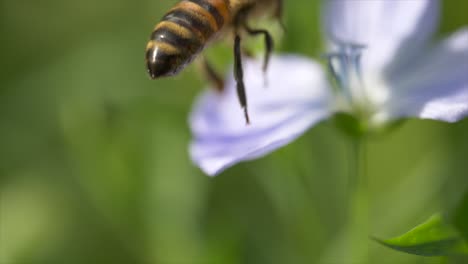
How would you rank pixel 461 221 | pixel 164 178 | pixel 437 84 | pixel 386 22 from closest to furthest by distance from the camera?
pixel 461 221 < pixel 437 84 < pixel 386 22 < pixel 164 178

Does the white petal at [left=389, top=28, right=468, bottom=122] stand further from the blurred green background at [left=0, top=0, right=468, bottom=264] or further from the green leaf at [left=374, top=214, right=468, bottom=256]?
the green leaf at [left=374, top=214, right=468, bottom=256]

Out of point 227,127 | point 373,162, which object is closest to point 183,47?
point 227,127

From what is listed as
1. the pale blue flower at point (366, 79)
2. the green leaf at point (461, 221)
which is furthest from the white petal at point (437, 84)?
the green leaf at point (461, 221)

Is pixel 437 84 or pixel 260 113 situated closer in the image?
pixel 437 84

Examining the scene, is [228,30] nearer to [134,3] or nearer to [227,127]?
[227,127]

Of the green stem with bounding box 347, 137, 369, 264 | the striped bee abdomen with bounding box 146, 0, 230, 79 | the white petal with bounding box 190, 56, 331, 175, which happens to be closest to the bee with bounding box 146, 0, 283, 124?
the striped bee abdomen with bounding box 146, 0, 230, 79

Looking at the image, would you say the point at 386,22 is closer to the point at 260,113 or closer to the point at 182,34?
the point at 260,113

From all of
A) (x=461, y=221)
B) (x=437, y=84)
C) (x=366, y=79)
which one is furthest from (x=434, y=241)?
(x=366, y=79)
